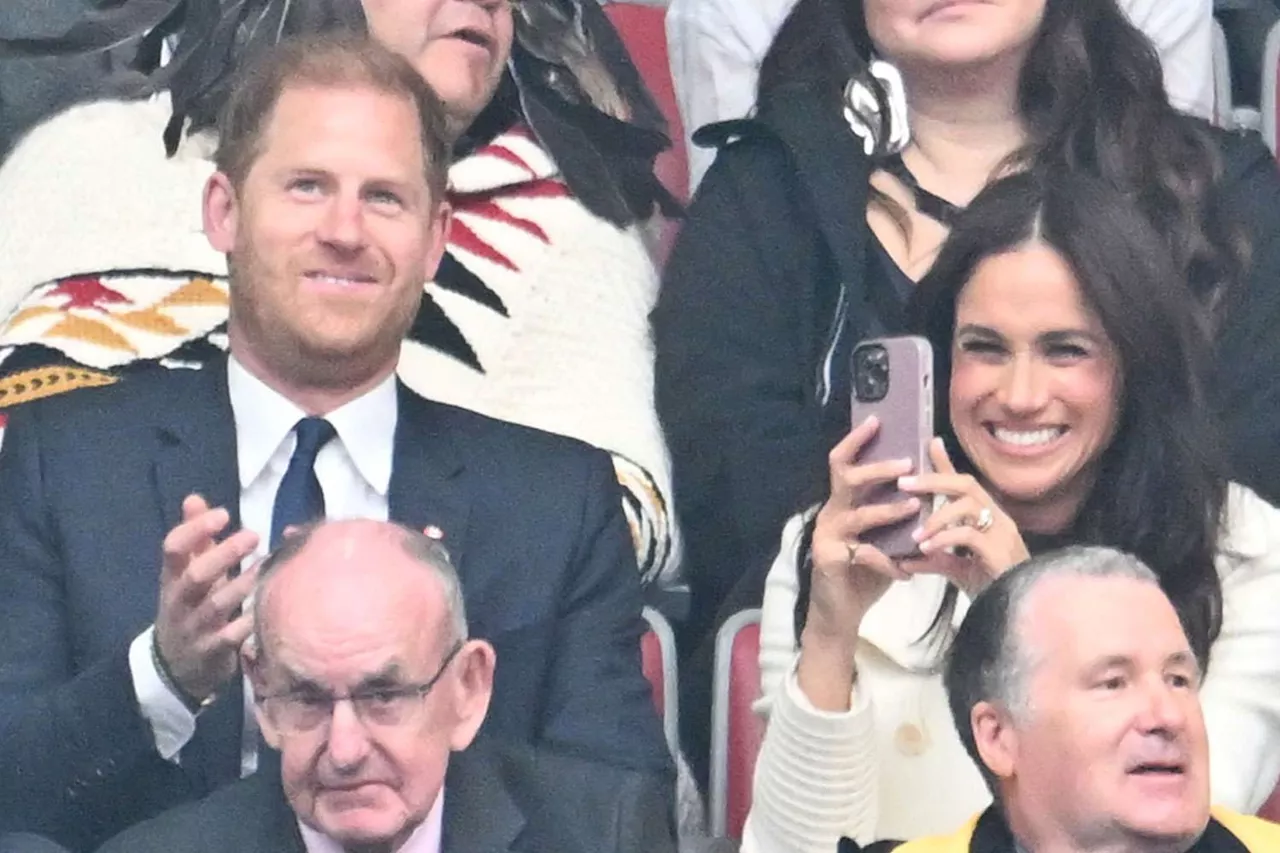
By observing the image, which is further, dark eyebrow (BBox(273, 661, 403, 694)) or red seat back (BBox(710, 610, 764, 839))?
red seat back (BBox(710, 610, 764, 839))

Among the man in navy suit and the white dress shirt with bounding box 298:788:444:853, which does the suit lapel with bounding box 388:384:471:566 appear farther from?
the white dress shirt with bounding box 298:788:444:853

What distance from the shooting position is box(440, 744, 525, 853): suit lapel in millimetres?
1512

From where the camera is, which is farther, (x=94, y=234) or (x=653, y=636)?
(x=94, y=234)

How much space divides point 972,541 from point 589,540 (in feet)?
0.97

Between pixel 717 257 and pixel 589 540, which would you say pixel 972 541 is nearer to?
pixel 589 540

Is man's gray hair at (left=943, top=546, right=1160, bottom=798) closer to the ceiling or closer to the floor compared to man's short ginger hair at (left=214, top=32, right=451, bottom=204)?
closer to the floor

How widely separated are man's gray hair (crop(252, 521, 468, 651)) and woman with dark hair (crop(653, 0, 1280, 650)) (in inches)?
18.8

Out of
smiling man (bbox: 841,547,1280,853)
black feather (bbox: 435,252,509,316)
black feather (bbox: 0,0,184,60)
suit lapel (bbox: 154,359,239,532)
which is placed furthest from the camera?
black feather (bbox: 0,0,184,60)

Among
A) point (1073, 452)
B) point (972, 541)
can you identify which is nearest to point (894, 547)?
point (972, 541)

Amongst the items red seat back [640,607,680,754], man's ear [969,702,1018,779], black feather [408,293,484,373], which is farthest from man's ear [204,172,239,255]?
man's ear [969,702,1018,779]

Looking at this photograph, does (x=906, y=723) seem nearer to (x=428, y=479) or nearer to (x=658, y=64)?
(x=428, y=479)

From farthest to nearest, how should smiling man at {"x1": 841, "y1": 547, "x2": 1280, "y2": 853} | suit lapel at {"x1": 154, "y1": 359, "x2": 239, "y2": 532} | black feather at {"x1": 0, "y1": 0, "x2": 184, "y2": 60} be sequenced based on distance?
black feather at {"x1": 0, "y1": 0, "x2": 184, "y2": 60}
suit lapel at {"x1": 154, "y1": 359, "x2": 239, "y2": 532}
smiling man at {"x1": 841, "y1": 547, "x2": 1280, "y2": 853}

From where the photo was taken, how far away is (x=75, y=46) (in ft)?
7.82

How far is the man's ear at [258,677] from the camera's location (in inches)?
58.4
